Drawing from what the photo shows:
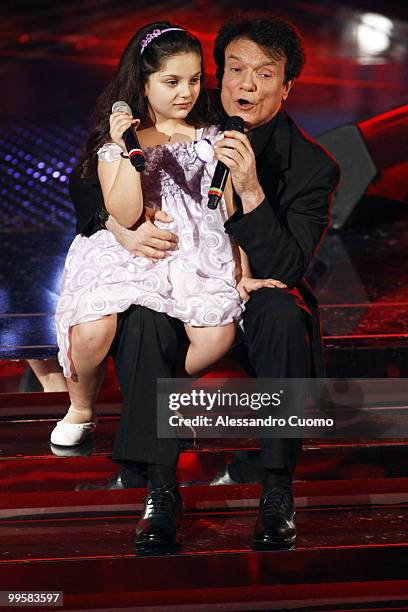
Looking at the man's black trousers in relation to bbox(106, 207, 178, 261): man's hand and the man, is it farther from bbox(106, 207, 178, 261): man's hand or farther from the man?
bbox(106, 207, 178, 261): man's hand

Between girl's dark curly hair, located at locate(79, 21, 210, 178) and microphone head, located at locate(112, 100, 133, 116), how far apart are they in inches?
3.2

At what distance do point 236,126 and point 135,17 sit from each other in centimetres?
320

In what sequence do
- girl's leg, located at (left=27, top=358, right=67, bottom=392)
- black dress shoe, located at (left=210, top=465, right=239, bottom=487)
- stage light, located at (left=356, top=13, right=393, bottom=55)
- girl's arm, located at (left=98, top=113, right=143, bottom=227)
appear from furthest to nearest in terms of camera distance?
stage light, located at (left=356, top=13, right=393, bottom=55)
girl's leg, located at (left=27, top=358, right=67, bottom=392)
black dress shoe, located at (left=210, top=465, right=239, bottom=487)
girl's arm, located at (left=98, top=113, right=143, bottom=227)

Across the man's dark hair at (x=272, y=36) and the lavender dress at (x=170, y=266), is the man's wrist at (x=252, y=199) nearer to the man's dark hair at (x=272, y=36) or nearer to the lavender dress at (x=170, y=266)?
the lavender dress at (x=170, y=266)

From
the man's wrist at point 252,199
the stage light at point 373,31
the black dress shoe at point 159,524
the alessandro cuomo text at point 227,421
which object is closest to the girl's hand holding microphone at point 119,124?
the man's wrist at point 252,199

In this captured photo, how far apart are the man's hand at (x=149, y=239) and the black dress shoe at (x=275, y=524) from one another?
22.5 inches

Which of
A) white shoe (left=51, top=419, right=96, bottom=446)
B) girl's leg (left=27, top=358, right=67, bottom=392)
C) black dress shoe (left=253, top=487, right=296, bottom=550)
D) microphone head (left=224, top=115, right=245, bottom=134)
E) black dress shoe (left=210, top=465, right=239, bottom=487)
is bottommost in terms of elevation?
black dress shoe (left=253, top=487, right=296, bottom=550)

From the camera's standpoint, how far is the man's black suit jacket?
7.97ft

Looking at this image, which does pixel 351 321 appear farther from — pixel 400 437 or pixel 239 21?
pixel 239 21

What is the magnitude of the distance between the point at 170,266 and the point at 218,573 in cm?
66

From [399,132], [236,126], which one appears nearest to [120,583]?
[236,126]

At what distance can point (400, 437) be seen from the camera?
2547 mm

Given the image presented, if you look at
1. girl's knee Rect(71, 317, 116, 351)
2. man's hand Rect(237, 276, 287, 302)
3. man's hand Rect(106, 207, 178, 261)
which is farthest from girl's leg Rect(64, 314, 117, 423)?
man's hand Rect(237, 276, 287, 302)

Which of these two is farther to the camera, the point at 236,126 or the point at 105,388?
the point at 105,388
